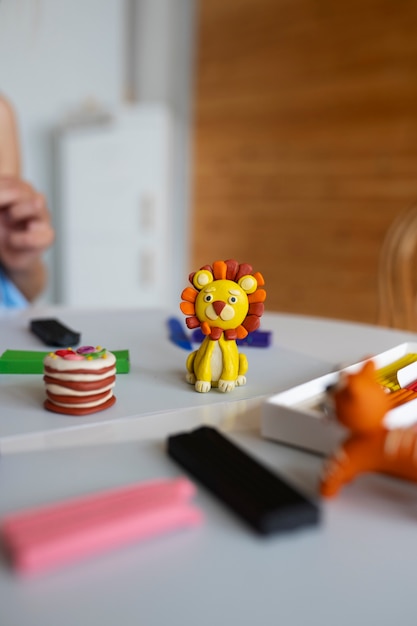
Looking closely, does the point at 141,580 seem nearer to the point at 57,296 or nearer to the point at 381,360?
the point at 381,360

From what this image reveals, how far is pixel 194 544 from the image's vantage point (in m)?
0.34

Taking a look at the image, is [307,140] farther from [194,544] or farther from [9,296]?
[194,544]

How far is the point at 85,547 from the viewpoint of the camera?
322 millimetres

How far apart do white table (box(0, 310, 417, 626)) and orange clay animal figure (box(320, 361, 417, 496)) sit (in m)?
0.02

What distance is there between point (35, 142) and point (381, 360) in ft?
5.87

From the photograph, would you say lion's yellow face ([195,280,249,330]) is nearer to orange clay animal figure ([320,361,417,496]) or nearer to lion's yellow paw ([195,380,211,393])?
lion's yellow paw ([195,380,211,393])

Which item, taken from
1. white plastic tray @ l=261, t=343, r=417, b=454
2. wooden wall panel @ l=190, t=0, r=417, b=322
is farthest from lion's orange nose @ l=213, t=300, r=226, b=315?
wooden wall panel @ l=190, t=0, r=417, b=322

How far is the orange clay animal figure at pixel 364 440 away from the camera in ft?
1.23

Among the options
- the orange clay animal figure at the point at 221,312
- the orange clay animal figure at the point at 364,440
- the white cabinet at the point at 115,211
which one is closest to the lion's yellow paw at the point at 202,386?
the orange clay animal figure at the point at 221,312

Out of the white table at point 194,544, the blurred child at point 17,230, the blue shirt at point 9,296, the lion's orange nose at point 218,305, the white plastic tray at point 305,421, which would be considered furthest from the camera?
the blue shirt at point 9,296

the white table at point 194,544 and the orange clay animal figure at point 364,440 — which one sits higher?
the orange clay animal figure at point 364,440

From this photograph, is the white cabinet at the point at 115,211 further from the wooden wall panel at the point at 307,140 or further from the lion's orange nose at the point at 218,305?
the lion's orange nose at the point at 218,305

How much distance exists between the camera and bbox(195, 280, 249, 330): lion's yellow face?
0.56 metres

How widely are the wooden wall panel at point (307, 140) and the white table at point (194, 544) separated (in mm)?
1502
